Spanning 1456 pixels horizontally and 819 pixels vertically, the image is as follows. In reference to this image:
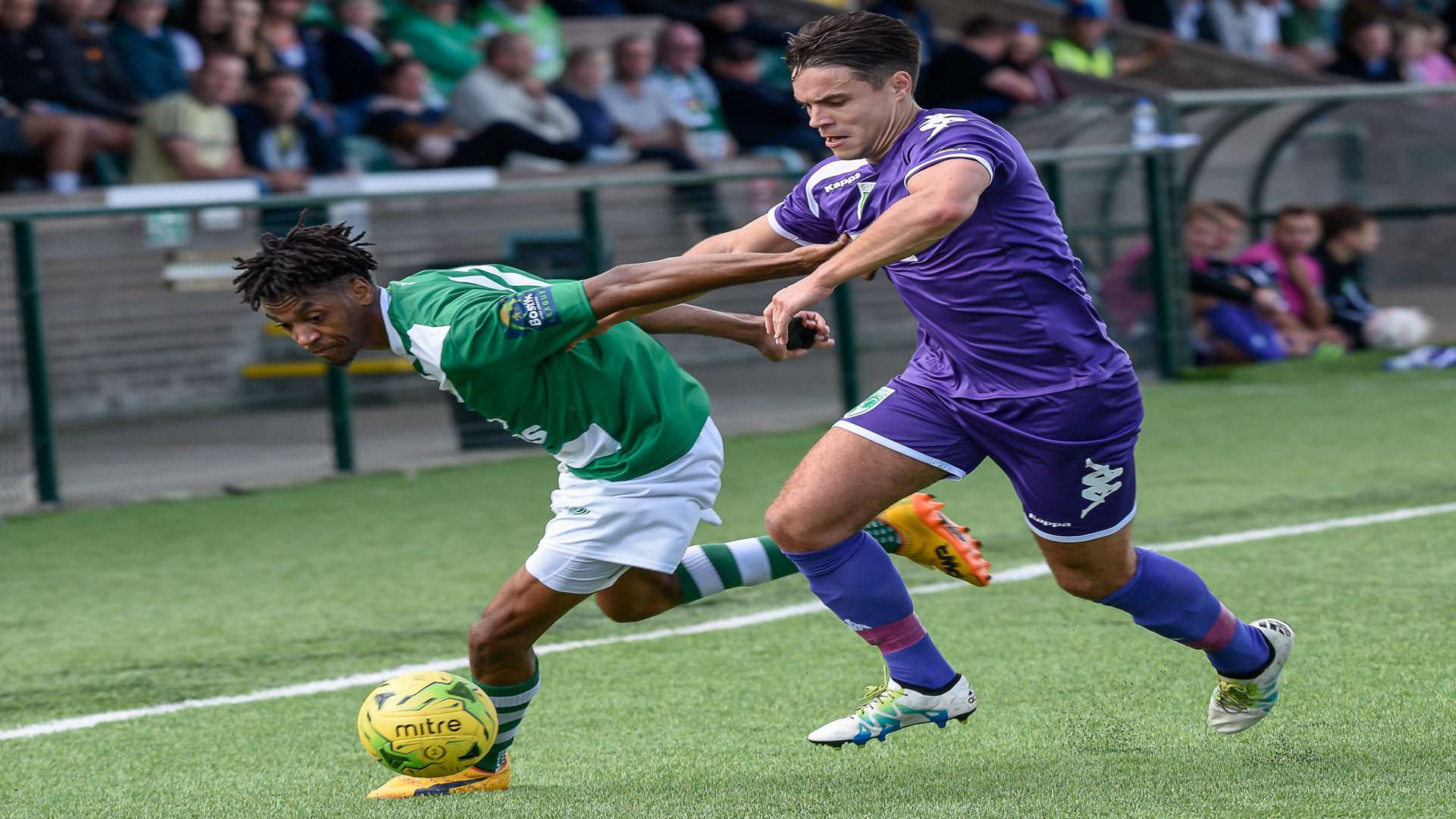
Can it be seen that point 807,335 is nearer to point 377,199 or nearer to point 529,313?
point 529,313

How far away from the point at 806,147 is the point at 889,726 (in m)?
11.9

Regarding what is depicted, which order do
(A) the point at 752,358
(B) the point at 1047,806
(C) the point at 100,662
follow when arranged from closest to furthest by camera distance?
(B) the point at 1047,806 < (C) the point at 100,662 < (A) the point at 752,358

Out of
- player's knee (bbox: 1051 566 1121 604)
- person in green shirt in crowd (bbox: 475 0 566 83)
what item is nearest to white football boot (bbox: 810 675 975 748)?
player's knee (bbox: 1051 566 1121 604)

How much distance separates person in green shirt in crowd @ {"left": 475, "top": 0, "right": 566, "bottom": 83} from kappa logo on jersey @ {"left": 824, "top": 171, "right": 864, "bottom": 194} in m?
10.9

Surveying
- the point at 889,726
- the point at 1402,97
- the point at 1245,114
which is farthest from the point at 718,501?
the point at 1402,97

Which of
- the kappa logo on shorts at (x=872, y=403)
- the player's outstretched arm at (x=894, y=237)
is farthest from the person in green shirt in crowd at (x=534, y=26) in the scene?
the player's outstretched arm at (x=894, y=237)

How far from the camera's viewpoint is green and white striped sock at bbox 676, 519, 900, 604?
5.10m

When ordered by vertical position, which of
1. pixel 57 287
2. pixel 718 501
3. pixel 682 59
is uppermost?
pixel 682 59

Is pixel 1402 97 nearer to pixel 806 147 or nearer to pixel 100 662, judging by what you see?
pixel 806 147

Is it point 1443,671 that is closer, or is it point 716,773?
point 716,773

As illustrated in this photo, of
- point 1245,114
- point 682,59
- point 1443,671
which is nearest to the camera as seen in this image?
point 1443,671

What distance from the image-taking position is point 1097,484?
4.37 m

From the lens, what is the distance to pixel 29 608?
23.7 feet

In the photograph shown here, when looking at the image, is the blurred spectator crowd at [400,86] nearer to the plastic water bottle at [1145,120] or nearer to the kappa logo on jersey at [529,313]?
the plastic water bottle at [1145,120]
